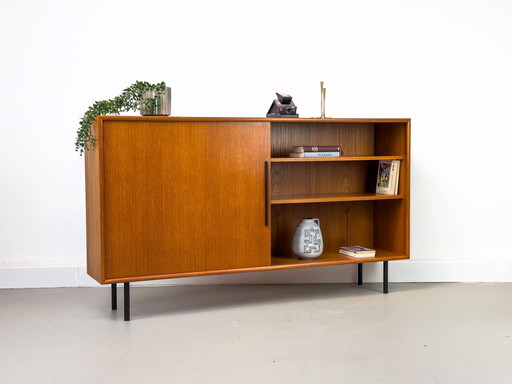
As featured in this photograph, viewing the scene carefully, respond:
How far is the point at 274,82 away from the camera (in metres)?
4.72

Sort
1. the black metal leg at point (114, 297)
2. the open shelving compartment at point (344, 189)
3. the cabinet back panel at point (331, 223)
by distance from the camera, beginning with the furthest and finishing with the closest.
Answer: the cabinet back panel at point (331, 223) < the open shelving compartment at point (344, 189) < the black metal leg at point (114, 297)

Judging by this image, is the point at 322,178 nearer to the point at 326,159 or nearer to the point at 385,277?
the point at 326,159

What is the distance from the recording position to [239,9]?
15.3 feet

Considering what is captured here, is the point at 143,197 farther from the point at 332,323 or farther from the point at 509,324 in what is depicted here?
the point at 509,324

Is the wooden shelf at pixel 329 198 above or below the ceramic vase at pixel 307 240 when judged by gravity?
above

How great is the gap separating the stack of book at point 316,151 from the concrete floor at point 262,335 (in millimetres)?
922

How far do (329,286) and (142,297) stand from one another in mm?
1294

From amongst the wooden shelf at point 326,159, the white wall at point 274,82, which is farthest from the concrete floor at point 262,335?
the wooden shelf at point 326,159

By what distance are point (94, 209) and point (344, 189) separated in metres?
1.75

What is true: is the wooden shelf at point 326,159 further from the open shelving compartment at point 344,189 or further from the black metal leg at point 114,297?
the black metal leg at point 114,297

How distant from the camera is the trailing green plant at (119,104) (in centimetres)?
371

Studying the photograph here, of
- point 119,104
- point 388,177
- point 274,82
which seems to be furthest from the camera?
point 274,82

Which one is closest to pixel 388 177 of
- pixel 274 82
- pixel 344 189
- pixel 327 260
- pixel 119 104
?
pixel 344 189

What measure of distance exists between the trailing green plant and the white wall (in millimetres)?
872
